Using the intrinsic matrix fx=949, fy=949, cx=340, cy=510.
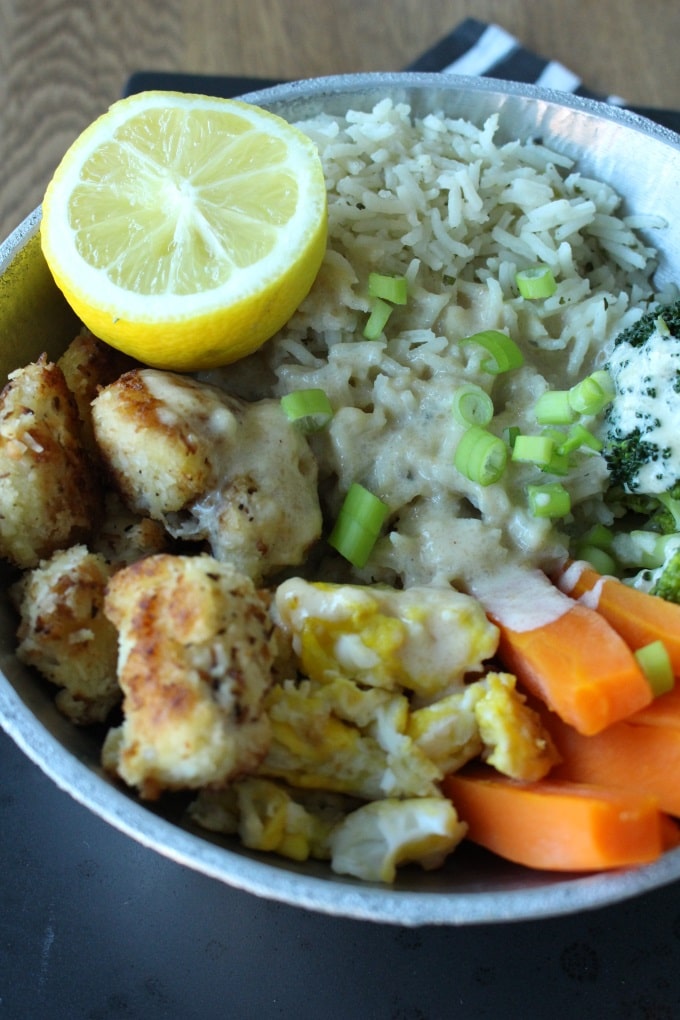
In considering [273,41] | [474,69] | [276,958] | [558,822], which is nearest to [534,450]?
[558,822]

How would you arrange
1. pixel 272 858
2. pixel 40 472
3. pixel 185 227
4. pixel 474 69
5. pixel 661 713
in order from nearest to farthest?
1. pixel 272 858
2. pixel 661 713
3. pixel 40 472
4. pixel 185 227
5. pixel 474 69

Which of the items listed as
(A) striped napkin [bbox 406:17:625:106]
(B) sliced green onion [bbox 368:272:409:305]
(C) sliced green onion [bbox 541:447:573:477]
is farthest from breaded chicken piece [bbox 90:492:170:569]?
(A) striped napkin [bbox 406:17:625:106]

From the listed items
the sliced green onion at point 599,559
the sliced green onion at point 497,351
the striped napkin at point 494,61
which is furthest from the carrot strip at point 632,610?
the striped napkin at point 494,61

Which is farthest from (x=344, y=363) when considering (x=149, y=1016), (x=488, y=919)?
(x=149, y=1016)

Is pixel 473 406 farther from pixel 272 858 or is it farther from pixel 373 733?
pixel 272 858

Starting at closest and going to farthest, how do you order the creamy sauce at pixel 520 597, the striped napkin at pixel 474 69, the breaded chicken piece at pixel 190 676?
the breaded chicken piece at pixel 190 676 < the creamy sauce at pixel 520 597 < the striped napkin at pixel 474 69

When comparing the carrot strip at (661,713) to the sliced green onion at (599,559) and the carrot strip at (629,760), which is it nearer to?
the carrot strip at (629,760)

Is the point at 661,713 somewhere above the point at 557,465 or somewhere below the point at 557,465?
below
